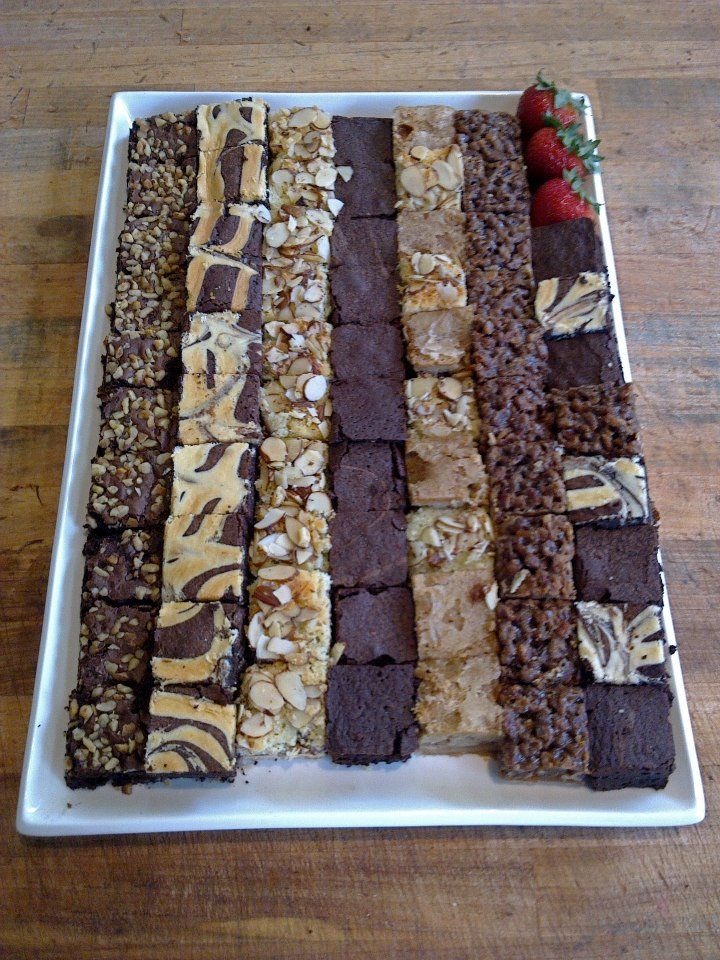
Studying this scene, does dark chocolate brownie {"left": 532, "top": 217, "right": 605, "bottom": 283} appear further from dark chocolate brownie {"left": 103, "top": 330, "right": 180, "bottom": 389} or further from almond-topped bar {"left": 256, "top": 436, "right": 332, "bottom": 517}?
dark chocolate brownie {"left": 103, "top": 330, "right": 180, "bottom": 389}

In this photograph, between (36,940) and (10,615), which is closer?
(36,940)

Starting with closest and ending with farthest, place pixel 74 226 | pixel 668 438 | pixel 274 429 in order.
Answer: pixel 274 429, pixel 668 438, pixel 74 226

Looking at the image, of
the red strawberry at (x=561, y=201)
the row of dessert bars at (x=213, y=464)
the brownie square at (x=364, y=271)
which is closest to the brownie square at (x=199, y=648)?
the row of dessert bars at (x=213, y=464)

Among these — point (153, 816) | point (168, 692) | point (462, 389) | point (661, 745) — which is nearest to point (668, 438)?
point (462, 389)

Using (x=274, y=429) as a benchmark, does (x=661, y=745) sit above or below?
below

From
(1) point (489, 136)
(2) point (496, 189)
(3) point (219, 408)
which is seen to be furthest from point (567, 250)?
(3) point (219, 408)

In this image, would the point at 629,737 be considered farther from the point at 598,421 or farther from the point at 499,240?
the point at 499,240

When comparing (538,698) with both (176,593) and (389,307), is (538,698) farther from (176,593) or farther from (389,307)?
(389,307)
